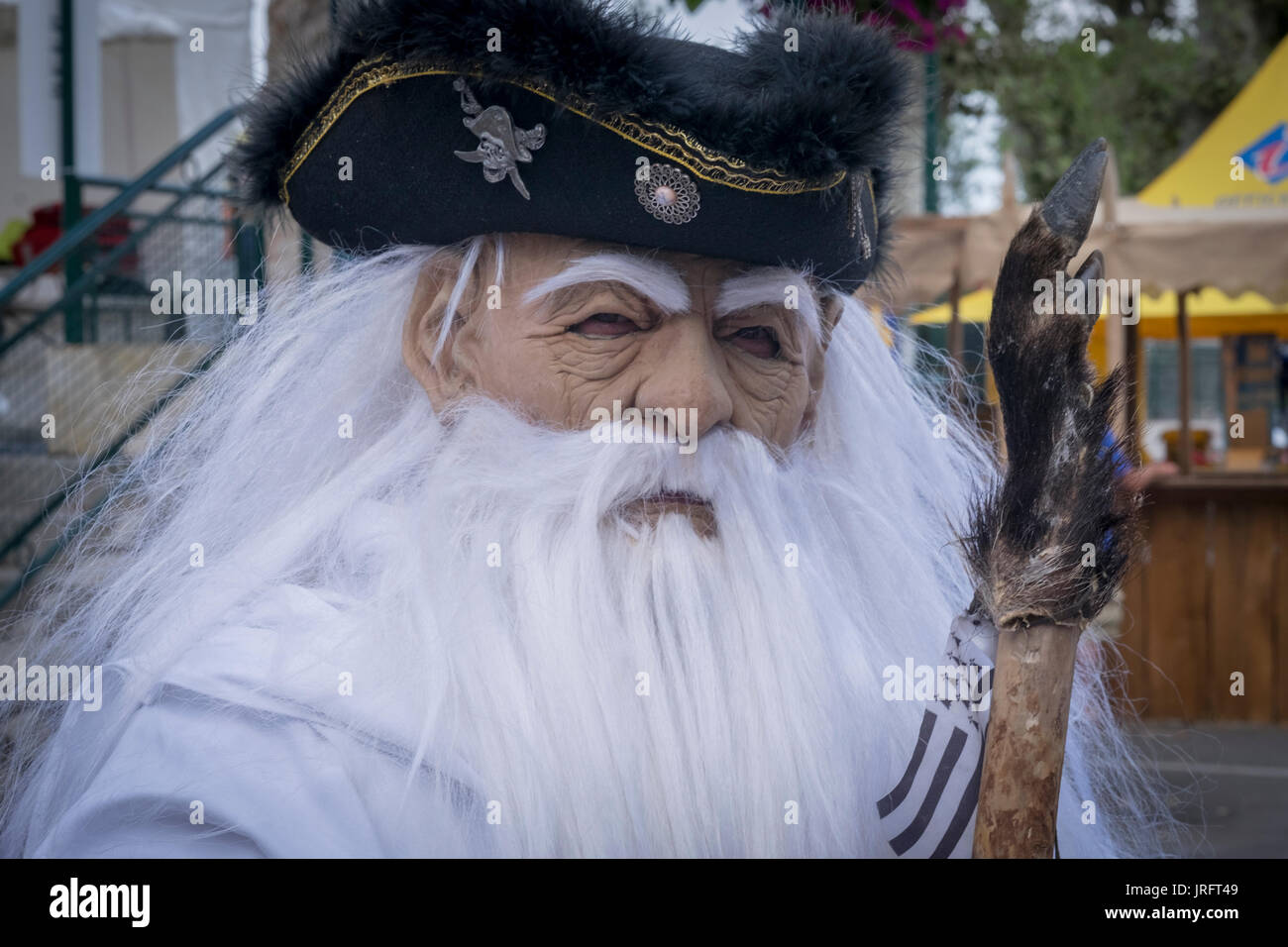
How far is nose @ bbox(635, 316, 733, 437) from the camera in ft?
5.24

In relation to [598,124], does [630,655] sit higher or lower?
lower

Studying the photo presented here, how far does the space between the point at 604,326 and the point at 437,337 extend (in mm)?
290

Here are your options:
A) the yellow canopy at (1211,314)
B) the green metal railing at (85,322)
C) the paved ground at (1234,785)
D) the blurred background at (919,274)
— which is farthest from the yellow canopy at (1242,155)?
the green metal railing at (85,322)

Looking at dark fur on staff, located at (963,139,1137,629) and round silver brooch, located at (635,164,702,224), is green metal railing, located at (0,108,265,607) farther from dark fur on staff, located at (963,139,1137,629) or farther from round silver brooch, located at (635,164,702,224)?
dark fur on staff, located at (963,139,1137,629)

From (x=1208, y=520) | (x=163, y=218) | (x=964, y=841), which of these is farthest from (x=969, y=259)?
(x=964, y=841)

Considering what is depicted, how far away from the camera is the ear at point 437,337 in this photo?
1760 millimetres

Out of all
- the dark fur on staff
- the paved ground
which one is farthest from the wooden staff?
the paved ground

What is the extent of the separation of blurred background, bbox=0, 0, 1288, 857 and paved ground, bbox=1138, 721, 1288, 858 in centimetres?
2

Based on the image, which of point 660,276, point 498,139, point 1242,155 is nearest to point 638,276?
point 660,276

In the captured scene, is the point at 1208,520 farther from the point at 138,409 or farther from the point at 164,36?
the point at 164,36

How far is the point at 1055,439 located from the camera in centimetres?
130

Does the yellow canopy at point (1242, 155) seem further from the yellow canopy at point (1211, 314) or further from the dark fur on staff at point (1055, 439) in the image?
the dark fur on staff at point (1055, 439)

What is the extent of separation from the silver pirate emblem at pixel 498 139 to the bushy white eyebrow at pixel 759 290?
32 cm

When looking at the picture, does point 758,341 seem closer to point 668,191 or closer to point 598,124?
point 668,191
